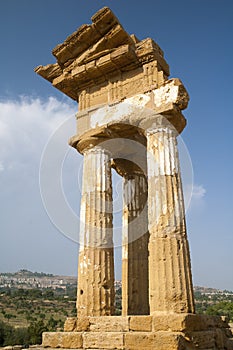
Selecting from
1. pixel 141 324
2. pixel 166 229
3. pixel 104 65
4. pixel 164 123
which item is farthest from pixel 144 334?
pixel 104 65

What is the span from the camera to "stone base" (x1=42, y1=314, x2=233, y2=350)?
814 centimetres

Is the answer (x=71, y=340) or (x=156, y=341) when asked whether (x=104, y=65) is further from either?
(x=156, y=341)

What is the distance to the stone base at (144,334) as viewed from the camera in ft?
26.7

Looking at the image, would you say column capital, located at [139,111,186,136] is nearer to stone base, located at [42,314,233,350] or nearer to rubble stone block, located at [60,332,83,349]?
stone base, located at [42,314,233,350]

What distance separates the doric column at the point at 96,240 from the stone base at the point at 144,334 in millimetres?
966

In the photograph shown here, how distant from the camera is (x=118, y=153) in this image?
14.4 m

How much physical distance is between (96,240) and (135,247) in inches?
101

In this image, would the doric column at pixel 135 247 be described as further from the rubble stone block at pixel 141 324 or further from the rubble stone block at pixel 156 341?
the rubble stone block at pixel 156 341

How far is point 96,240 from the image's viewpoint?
11695 millimetres

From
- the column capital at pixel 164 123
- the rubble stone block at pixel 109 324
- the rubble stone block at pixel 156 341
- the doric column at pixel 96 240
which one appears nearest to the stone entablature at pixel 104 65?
the column capital at pixel 164 123

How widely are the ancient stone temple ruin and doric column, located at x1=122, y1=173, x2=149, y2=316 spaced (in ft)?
0.12

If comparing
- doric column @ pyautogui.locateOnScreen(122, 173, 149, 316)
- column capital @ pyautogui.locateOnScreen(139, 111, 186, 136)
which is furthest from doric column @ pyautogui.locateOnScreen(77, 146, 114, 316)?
column capital @ pyautogui.locateOnScreen(139, 111, 186, 136)

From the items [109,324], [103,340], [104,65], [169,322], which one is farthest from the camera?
[104,65]

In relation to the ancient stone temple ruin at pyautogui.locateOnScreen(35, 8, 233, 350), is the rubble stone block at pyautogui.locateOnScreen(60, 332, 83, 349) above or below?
below
